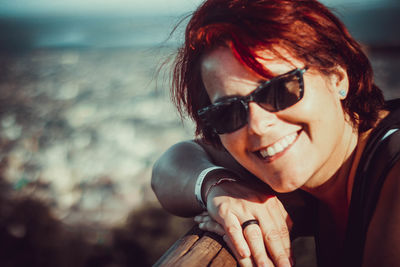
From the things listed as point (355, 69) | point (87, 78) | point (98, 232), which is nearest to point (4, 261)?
point (98, 232)

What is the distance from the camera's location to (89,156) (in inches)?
192

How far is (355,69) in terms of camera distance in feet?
5.09

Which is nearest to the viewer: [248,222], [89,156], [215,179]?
A: [248,222]

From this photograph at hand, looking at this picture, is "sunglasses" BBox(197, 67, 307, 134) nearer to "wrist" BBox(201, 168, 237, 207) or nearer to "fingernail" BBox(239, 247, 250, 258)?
"wrist" BBox(201, 168, 237, 207)

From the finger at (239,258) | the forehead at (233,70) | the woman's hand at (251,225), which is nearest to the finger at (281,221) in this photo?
the woman's hand at (251,225)

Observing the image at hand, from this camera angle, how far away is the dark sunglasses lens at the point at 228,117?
1.35 m

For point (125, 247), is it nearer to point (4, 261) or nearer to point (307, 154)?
point (4, 261)

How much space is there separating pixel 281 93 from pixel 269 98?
46 millimetres

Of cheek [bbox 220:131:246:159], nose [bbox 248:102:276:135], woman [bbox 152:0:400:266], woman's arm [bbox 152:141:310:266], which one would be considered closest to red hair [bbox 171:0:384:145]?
woman [bbox 152:0:400:266]

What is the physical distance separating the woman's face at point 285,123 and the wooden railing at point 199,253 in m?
0.33

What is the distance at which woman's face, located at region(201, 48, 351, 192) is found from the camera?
130 cm

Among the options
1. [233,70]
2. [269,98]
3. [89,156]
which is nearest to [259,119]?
[269,98]

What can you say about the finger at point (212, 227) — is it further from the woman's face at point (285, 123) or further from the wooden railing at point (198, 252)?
the woman's face at point (285, 123)

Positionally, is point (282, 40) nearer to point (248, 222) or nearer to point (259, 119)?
point (259, 119)
